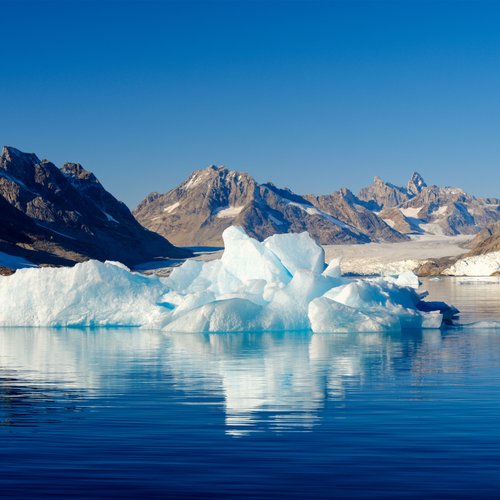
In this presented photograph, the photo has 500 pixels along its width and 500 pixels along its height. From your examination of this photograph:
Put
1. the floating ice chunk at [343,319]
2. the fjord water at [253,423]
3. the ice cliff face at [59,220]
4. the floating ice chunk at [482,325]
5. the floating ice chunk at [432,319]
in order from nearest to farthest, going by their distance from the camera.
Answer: the fjord water at [253,423] → the floating ice chunk at [343,319] → the floating ice chunk at [432,319] → the floating ice chunk at [482,325] → the ice cliff face at [59,220]

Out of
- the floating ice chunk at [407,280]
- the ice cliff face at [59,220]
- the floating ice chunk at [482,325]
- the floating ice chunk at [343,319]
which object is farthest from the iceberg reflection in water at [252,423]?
the ice cliff face at [59,220]

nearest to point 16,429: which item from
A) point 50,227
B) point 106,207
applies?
point 50,227

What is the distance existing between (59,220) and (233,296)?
135527 millimetres

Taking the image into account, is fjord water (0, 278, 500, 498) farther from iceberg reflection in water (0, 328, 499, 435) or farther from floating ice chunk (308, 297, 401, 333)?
floating ice chunk (308, 297, 401, 333)

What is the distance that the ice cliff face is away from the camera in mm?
129125

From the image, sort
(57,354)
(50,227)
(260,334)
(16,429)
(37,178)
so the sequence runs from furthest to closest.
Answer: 1. (37,178)
2. (50,227)
3. (260,334)
4. (57,354)
5. (16,429)

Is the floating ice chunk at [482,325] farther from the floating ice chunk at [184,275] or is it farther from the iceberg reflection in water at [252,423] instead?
the floating ice chunk at [184,275]

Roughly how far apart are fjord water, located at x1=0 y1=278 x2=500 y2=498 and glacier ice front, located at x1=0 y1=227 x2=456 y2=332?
4705mm

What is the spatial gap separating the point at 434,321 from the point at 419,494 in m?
21.2

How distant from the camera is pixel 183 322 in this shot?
29.3 meters

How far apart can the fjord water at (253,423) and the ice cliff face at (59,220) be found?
3982 inches

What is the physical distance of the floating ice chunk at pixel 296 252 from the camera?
33.2 m

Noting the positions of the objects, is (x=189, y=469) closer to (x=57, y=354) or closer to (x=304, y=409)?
(x=304, y=409)

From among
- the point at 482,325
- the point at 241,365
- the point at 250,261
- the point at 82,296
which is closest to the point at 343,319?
the point at 482,325
